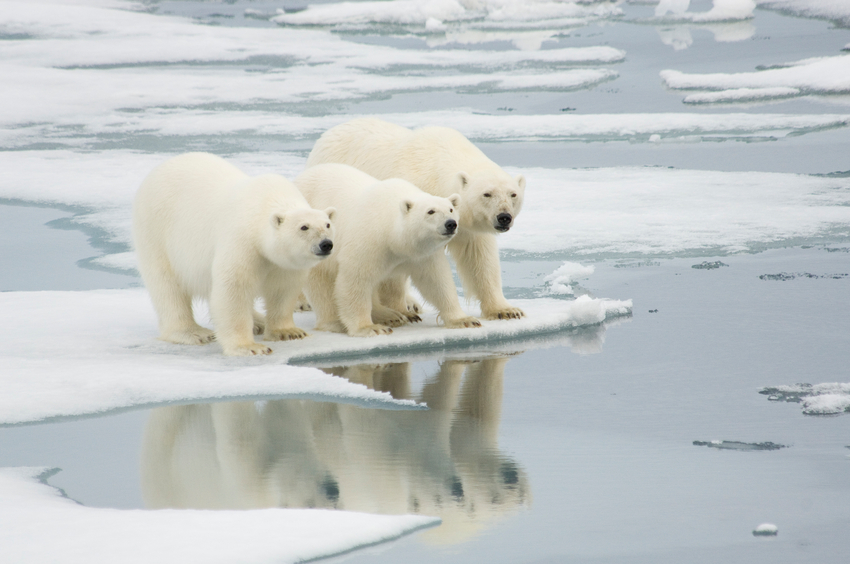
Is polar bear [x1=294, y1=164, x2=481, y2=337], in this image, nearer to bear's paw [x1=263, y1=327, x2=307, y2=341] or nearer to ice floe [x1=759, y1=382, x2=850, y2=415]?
bear's paw [x1=263, y1=327, x2=307, y2=341]

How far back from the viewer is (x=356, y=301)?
205 inches

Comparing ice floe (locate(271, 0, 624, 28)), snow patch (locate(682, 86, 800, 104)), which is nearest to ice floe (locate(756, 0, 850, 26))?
ice floe (locate(271, 0, 624, 28))

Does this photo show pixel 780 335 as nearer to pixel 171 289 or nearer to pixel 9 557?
pixel 171 289

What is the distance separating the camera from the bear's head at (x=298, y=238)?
4.64 m

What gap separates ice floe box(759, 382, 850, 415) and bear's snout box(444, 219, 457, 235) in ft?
5.38

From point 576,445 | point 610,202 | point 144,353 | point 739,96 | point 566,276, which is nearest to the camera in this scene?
point 576,445

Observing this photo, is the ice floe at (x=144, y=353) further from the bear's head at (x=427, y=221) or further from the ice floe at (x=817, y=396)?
the ice floe at (x=817, y=396)

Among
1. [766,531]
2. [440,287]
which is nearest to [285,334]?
[440,287]

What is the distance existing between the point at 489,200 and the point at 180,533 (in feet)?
9.41

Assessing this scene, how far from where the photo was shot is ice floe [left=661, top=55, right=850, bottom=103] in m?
13.4

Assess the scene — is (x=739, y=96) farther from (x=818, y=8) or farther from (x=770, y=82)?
(x=818, y=8)

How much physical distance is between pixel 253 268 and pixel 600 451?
6.80 feet

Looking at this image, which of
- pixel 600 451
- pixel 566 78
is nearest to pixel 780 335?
pixel 600 451

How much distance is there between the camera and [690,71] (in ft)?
50.3
